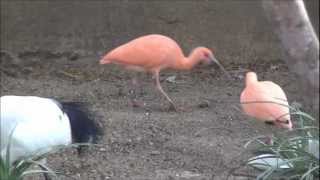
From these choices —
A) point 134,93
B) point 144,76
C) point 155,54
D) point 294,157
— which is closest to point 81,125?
point 294,157

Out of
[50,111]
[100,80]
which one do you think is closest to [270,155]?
[50,111]

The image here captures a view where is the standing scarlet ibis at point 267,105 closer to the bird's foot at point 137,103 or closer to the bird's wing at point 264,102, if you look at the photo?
the bird's wing at point 264,102

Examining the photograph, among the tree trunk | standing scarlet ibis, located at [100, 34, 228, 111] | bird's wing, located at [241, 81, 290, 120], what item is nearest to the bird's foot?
standing scarlet ibis, located at [100, 34, 228, 111]

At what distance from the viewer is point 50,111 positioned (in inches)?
143

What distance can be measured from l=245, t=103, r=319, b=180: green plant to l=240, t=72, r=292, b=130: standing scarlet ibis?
0.21 meters

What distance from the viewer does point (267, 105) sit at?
13.0ft

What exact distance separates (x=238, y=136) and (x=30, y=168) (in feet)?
5.14

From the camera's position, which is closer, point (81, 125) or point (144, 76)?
point (81, 125)

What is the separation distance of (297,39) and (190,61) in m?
2.77

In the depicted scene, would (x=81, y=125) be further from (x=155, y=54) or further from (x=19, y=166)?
(x=155, y=54)

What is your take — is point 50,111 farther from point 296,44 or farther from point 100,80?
point 100,80

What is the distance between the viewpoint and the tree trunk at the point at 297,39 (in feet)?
7.95

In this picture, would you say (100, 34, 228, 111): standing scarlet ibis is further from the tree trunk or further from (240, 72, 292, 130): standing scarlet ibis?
the tree trunk

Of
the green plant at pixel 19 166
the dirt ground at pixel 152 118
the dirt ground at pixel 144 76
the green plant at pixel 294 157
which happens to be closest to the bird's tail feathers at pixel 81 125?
the dirt ground at pixel 152 118
